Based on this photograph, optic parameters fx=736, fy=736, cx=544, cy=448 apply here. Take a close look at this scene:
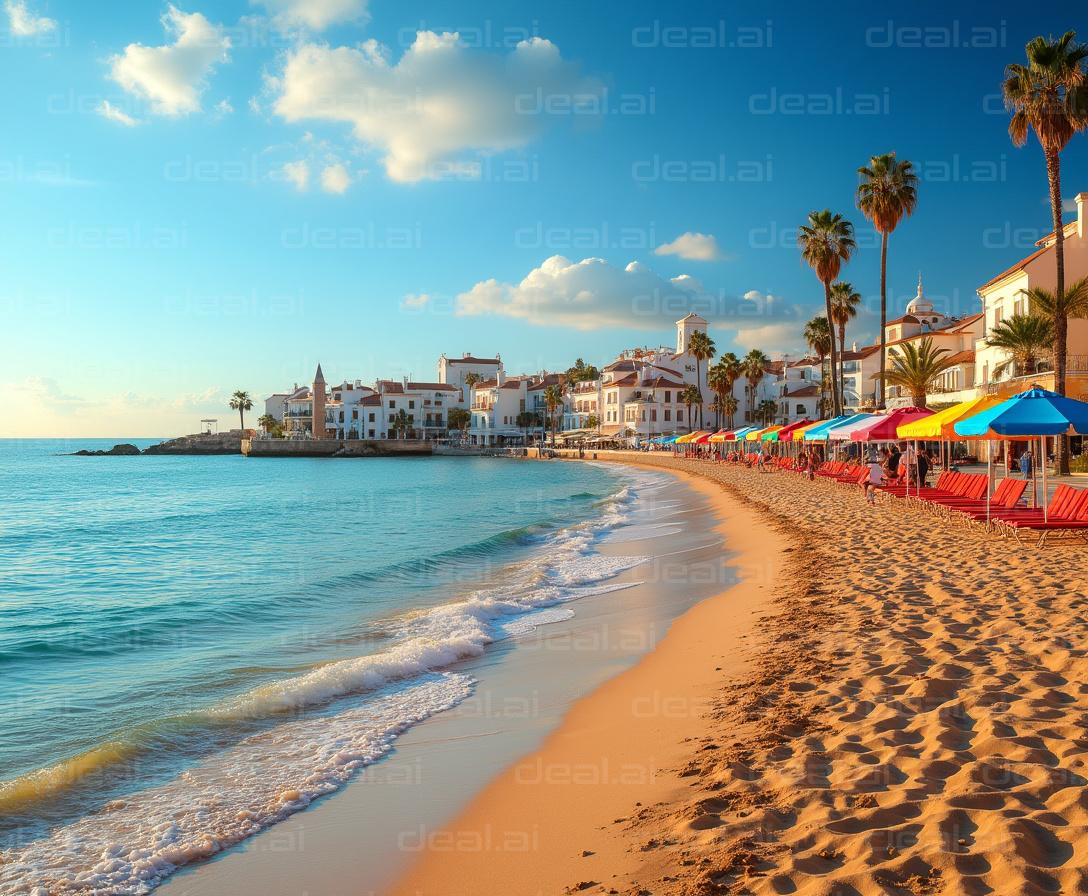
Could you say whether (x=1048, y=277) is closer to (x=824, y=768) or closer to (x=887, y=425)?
(x=887, y=425)

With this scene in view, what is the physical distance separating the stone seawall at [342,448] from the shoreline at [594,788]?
4379 inches

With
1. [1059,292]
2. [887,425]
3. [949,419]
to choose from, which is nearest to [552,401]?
[1059,292]

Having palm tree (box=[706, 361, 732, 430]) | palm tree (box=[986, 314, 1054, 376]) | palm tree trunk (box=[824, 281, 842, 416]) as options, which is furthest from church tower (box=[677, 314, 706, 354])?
palm tree (box=[986, 314, 1054, 376])

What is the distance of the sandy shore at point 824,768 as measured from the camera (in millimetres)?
3395

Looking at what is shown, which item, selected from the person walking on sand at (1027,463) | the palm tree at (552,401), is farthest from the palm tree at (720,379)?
the person walking on sand at (1027,463)

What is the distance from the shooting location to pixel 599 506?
3098cm

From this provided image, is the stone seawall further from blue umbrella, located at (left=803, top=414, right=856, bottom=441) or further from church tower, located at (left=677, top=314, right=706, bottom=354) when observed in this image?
blue umbrella, located at (left=803, top=414, right=856, bottom=441)

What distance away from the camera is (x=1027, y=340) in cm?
3175

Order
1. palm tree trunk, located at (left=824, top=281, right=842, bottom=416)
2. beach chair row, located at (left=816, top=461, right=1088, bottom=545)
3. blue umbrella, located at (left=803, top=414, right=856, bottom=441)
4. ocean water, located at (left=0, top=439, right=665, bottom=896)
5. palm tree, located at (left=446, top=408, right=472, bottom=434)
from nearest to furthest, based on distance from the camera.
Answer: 1. ocean water, located at (left=0, top=439, right=665, bottom=896)
2. beach chair row, located at (left=816, top=461, right=1088, bottom=545)
3. blue umbrella, located at (left=803, top=414, right=856, bottom=441)
4. palm tree trunk, located at (left=824, top=281, right=842, bottom=416)
5. palm tree, located at (left=446, top=408, right=472, bottom=434)

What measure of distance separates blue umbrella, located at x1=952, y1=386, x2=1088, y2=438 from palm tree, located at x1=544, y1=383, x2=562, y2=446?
9316cm

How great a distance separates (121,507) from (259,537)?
19.1m

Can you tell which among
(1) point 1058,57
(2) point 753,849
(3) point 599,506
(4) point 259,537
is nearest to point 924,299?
(1) point 1058,57

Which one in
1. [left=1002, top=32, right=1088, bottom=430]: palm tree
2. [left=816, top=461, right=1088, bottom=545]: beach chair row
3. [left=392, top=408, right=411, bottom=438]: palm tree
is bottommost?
[left=816, top=461, right=1088, bottom=545]: beach chair row

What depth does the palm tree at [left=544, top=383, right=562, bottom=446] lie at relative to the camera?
107738 mm
